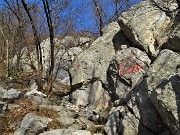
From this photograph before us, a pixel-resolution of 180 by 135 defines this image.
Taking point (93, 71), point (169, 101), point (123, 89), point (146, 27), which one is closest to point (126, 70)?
point (123, 89)

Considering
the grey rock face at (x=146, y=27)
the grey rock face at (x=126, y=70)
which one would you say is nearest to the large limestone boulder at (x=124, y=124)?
the grey rock face at (x=126, y=70)

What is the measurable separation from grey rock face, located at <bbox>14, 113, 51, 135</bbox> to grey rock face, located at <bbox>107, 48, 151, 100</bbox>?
301 centimetres

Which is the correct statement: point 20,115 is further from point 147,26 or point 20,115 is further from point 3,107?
point 147,26

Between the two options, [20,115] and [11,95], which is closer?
[20,115]

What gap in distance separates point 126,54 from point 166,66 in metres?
3.67

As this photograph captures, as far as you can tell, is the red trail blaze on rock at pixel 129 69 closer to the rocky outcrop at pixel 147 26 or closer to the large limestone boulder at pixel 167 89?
the rocky outcrop at pixel 147 26

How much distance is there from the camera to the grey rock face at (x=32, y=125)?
855cm

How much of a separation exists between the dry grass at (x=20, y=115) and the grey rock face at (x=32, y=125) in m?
0.35

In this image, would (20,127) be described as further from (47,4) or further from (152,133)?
(47,4)

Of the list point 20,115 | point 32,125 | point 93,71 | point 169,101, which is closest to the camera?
point 169,101

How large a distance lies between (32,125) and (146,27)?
5.40 metres

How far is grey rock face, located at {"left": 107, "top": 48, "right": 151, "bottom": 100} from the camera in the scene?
10562 millimetres

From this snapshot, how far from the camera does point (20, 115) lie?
980 centimetres

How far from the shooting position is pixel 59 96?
13.3m
